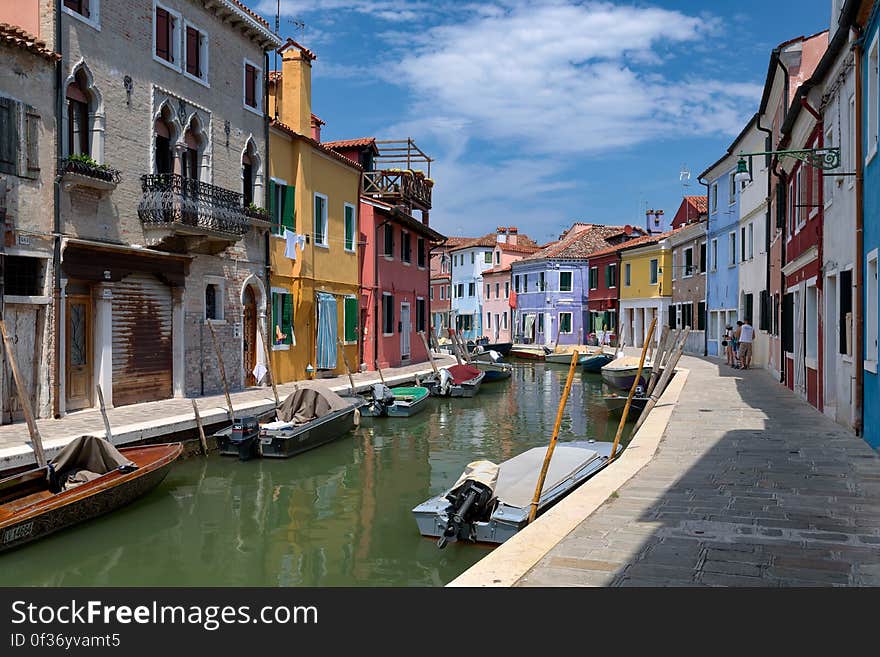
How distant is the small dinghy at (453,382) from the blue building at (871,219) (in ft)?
50.3

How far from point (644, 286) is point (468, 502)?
36.0 metres

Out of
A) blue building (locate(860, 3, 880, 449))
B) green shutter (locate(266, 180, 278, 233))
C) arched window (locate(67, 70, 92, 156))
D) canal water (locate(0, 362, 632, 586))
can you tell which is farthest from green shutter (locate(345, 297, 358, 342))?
blue building (locate(860, 3, 880, 449))

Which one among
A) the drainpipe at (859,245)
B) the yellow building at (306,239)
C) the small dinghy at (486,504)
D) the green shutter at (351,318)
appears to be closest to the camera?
the small dinghy at (486,504)

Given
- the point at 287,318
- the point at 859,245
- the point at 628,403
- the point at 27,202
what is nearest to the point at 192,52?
the point at 27,202

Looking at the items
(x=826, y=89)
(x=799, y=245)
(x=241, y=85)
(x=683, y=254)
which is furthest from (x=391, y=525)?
(x=683, y=254)

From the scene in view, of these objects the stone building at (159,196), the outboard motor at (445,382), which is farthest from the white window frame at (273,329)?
the outboard motor at (445,382)

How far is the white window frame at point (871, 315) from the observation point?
9.48 metres

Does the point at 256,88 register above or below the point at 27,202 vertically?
above

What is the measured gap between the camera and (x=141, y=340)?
15.8 m

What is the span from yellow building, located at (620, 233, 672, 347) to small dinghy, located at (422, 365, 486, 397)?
17.5 m

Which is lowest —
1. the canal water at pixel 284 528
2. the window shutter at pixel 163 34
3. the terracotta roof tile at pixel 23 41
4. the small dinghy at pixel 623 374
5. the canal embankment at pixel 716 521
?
the canal water at pixel 284 528

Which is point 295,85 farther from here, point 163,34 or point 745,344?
point 745,344

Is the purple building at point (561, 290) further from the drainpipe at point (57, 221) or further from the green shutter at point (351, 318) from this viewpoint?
the drainpipe at point (57, 221)
